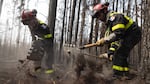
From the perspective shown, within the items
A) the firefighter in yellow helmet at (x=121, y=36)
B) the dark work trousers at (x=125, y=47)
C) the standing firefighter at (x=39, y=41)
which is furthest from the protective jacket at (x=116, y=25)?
the standing firefighter at (x=39, y=41)

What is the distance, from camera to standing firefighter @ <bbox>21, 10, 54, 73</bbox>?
20.3ft

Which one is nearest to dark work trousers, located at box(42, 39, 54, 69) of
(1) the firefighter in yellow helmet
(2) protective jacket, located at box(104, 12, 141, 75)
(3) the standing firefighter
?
(3) the standing firefighter

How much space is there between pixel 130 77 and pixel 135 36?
2.75ft

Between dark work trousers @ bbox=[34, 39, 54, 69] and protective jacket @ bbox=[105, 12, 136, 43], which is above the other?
protective jacket @ bbox=[105, 12, 136, 43]

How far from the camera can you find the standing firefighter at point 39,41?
617 centimetres

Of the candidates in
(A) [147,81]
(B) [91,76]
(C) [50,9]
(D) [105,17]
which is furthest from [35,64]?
(C) [50,9]

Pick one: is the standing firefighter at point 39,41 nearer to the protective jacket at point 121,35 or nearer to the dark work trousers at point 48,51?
the dark work trousers at point 48,51

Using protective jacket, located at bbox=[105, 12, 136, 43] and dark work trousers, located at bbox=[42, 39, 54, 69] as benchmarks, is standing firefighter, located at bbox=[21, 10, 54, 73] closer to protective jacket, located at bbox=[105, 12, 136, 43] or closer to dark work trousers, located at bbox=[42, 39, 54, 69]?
dark work trousers, located at bbox=[42, 39, 54, 69]

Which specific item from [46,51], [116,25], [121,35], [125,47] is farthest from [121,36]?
[46,51]

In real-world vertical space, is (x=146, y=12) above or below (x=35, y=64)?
above

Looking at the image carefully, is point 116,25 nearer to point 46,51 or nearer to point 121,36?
point 121,36

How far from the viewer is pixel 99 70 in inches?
220

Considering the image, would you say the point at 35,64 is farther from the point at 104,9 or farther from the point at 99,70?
the point at 104,9

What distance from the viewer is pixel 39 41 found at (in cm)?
639
